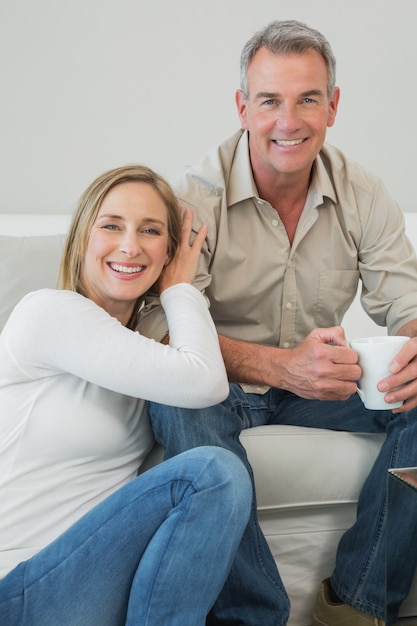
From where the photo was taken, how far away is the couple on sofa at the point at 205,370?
1.14 m

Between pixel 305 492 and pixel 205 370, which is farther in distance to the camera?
pixel 305 492

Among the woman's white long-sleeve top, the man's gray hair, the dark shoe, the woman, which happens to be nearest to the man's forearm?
the woman

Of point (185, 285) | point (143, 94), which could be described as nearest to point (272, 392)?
point (185, 285)

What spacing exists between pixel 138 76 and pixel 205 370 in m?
1.50

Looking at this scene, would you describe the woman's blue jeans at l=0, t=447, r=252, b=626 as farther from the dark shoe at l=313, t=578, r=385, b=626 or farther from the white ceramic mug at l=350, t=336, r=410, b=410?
the dark shoe at l=313, t=578, r=385, b=626

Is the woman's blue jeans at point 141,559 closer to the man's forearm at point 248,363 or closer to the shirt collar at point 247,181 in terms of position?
the man's forearm at point 248,363

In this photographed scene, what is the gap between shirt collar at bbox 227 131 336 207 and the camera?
1.76m

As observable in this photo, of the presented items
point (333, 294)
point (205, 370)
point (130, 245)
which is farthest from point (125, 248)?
point (333, 294)

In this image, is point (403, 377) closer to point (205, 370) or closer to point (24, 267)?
point (205, 370)

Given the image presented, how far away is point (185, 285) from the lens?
1471 mm

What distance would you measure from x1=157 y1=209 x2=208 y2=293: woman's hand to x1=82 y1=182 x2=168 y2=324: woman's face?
0.04m

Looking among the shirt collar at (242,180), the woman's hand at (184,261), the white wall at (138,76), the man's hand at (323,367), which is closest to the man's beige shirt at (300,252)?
the shirt collar at (242,180)

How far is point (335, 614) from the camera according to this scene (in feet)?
5.10

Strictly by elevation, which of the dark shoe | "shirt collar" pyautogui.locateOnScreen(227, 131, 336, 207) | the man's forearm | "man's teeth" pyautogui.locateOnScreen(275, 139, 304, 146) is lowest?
the dark shoe
